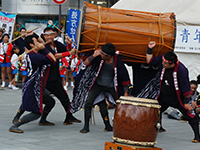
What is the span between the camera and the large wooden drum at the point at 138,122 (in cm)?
462

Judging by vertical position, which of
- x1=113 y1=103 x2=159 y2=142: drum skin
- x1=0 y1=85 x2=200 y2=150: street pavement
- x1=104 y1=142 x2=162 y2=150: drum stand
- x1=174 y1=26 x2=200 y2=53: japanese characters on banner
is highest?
x1=174 y1=26 x2=200 y2=53: japanese characters on banner

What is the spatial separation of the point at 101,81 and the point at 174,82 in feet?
3.90

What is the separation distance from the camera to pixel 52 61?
6133mm

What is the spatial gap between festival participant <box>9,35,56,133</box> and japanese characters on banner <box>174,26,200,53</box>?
350 centimetres

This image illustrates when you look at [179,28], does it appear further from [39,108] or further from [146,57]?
[39,108]

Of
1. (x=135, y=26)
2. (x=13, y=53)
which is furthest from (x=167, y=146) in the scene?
(x=13, y=53)

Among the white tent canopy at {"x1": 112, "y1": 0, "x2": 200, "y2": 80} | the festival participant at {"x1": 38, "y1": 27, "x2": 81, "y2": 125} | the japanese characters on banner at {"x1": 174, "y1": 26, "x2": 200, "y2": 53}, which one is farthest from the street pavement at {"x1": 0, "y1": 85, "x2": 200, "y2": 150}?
the japanese characters on banner at {"x1": 174, "y1": 26, "x2": 200, "y2": 53}

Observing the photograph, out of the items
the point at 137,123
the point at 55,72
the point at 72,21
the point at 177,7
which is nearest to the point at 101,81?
the point at 55,72

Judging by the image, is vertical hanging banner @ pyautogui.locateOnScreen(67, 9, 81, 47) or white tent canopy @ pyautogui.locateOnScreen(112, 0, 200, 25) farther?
vertical hanging banner @ pyautogui.locateOnScreen(67, 9, 81, 47)

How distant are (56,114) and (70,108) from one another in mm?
1452

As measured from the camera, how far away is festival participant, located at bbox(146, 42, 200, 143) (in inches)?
219

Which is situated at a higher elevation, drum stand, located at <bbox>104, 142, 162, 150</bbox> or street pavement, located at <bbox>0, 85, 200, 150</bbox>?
drum stand, located at <bbox>104, 142, 162, 150</bbox>

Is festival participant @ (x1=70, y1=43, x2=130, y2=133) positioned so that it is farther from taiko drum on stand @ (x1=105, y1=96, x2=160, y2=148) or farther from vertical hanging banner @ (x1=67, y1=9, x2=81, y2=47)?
vertical hanging banner @ (x1=67, y1=9, x2=81, y2=47)

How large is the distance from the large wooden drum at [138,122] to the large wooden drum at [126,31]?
4.12ft
